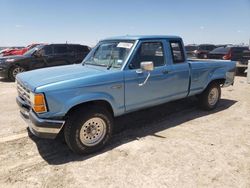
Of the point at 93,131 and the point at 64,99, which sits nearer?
the point at 64,99

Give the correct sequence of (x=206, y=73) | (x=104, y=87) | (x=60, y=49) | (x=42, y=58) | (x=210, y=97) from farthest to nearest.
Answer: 1. (x=60, y=49)
2. (x=42, y=58)
3. (x=210, y=97)
4. (x=206, y=73)
5. (x=104, y=87)

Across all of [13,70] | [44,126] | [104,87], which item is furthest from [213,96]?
[13,70]

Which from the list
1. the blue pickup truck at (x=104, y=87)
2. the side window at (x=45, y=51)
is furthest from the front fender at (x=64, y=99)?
the side window at (x=45, y=51)

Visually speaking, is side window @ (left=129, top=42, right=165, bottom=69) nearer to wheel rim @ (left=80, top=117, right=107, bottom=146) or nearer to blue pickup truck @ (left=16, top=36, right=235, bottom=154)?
blue pickup truck @ (left=16, top=36, right=235, bottom=154)

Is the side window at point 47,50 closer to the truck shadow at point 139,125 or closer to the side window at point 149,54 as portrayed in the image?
the truck shadow at point 139,125

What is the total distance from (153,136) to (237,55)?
35.1 ft

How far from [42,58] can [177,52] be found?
348 inches

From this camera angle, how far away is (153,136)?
16.2 ft

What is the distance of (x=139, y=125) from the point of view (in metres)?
5.60

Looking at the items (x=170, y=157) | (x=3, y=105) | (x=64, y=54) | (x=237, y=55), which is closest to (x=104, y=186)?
(x=170, y=157)

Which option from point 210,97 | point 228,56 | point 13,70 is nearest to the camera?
point 210,97

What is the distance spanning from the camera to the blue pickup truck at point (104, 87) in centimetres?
382

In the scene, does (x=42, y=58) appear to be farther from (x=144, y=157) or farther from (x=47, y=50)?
(x=144, y=157)

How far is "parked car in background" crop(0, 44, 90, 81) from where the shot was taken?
12086 mm
